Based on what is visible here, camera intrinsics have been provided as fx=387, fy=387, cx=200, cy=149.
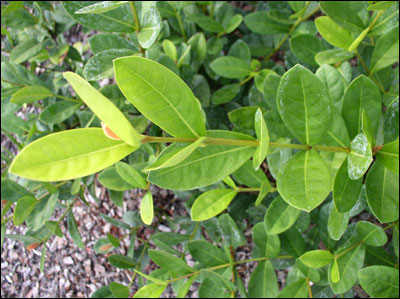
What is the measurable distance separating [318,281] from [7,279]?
201 cm

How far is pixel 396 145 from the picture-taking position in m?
0.87

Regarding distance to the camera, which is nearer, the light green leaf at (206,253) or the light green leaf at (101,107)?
the light green leaf at (101,107)

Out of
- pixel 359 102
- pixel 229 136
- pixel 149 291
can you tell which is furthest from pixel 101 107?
pixel 149 291

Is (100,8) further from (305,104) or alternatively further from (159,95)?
(305,104)

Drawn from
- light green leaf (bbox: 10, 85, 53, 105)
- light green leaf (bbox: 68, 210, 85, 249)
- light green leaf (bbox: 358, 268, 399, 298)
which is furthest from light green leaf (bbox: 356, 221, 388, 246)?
light green leaf (bbox: 10, 85, 53, 105)

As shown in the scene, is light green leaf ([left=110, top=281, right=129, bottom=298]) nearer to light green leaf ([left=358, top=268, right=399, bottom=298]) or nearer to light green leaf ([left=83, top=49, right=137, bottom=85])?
light green leaf ([left=83, top=49, right=137, bottom=85])

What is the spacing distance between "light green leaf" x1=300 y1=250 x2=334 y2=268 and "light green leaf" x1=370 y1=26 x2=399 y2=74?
0.64 metres

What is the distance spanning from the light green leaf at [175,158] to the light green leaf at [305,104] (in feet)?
0.87

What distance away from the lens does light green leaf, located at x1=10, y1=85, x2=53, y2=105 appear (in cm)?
138

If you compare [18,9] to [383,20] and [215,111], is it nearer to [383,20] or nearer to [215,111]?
[215,111]

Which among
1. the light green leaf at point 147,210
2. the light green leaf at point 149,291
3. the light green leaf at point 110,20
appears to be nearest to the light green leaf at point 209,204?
the light green leaf at point 147,210

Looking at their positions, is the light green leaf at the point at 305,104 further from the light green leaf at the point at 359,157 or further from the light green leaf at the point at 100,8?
the light green leaf at the point at 100,8

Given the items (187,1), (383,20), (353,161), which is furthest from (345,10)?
(187,1)

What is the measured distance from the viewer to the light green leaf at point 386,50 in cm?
121
